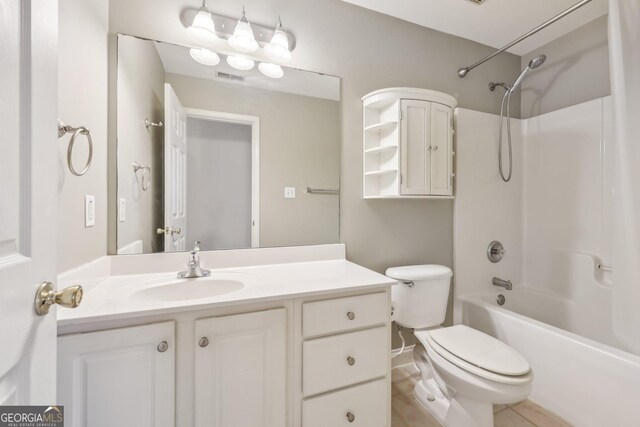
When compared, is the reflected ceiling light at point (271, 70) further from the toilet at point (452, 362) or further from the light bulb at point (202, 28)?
the toilet at point (452, 362)

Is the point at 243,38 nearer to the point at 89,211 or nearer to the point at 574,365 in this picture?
the point at 89,211

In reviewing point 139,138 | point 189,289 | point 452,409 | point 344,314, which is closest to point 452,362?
point 452,409

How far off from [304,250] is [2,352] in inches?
48.2

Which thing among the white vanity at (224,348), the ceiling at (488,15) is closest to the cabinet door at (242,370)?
the white vanity at (224,348)

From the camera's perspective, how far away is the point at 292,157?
1573 millimetres

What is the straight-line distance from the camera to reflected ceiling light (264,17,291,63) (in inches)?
58.1

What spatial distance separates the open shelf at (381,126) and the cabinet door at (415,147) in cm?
6

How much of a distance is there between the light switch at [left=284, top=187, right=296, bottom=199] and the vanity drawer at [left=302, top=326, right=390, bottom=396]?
0.80 meters

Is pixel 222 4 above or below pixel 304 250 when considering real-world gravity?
above

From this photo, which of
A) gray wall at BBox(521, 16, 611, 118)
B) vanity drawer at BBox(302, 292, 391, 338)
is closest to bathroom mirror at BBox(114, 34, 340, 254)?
vanity drawer at BBox(302, 292, 391, 338)

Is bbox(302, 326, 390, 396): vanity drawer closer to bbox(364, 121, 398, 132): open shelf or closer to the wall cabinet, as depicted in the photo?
the wall cabinet

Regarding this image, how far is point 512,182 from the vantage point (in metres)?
2.18

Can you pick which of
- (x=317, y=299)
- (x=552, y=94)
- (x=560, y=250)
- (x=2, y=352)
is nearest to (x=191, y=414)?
(x=317, y=299)

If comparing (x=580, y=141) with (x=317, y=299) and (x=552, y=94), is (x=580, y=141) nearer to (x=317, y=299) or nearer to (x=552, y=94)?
(x=552, y=94)
